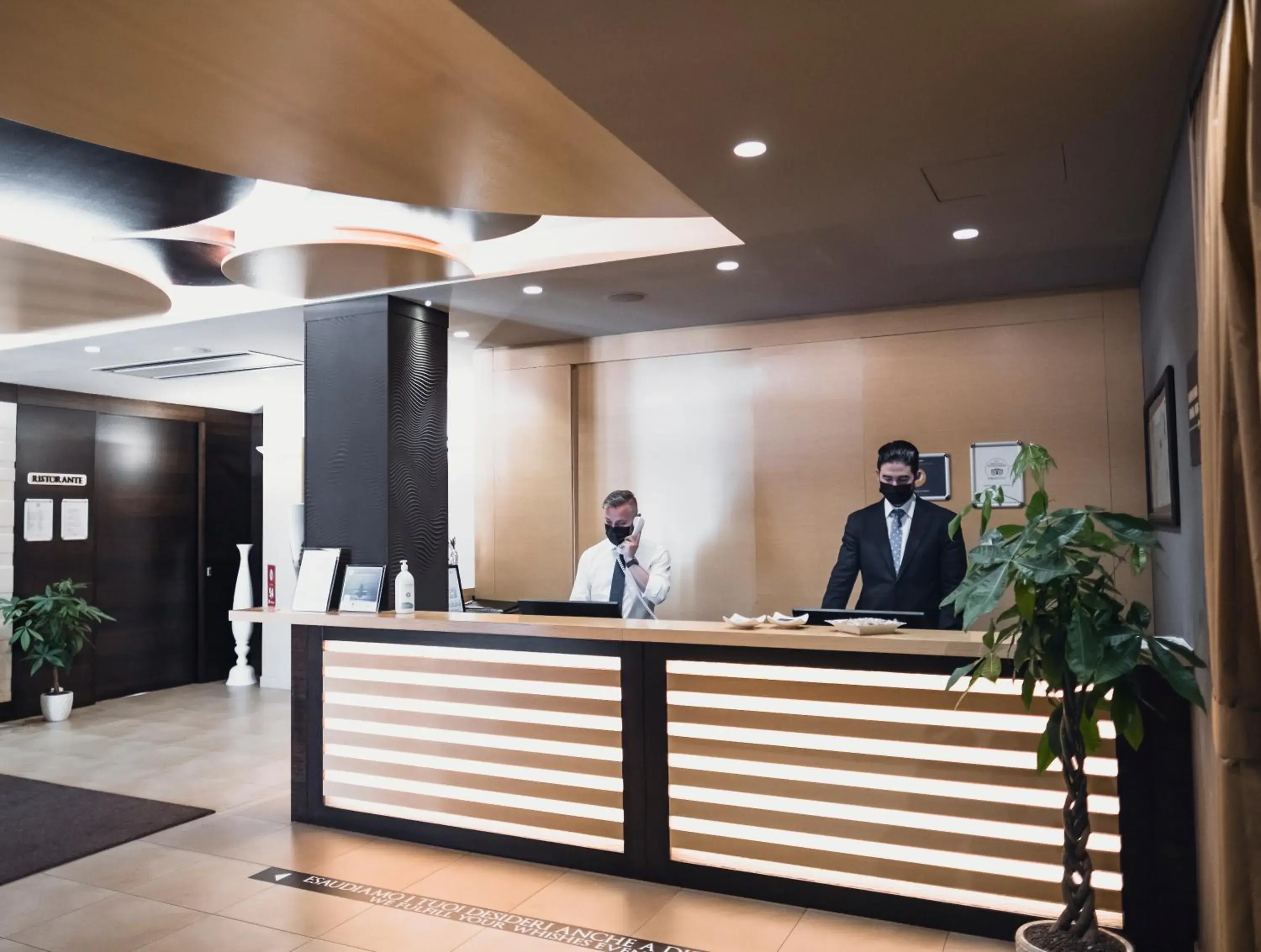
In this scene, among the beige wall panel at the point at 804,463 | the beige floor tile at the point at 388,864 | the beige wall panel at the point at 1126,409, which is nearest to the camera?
the beige floor tile at the point at 388,864

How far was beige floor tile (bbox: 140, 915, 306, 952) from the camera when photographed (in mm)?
3547

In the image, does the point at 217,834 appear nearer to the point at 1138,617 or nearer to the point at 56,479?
the point at 1138,617

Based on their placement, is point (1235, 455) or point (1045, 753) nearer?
A: point (1235, 455)

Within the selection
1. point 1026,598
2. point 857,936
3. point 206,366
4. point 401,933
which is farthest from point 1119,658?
point 206,366

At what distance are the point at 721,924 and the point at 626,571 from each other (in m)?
2.49

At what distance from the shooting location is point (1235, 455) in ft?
6.47

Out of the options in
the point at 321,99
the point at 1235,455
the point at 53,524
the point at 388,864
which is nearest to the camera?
the point at 1235,455

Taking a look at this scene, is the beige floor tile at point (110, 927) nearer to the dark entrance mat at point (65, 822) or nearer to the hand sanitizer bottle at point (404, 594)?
the dark entrance mat at point (65, 822)

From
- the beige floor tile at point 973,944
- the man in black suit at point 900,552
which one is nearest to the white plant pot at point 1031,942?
the beige floor tile at point 973,944

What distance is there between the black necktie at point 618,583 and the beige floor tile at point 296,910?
2.39 meters

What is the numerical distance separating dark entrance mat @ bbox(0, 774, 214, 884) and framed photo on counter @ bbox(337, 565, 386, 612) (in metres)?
1.44

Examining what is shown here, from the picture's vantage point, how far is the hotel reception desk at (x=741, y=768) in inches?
134

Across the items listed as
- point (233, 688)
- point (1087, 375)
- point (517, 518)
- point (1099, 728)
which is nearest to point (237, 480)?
point (233, 688)

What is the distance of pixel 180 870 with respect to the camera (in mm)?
4398
